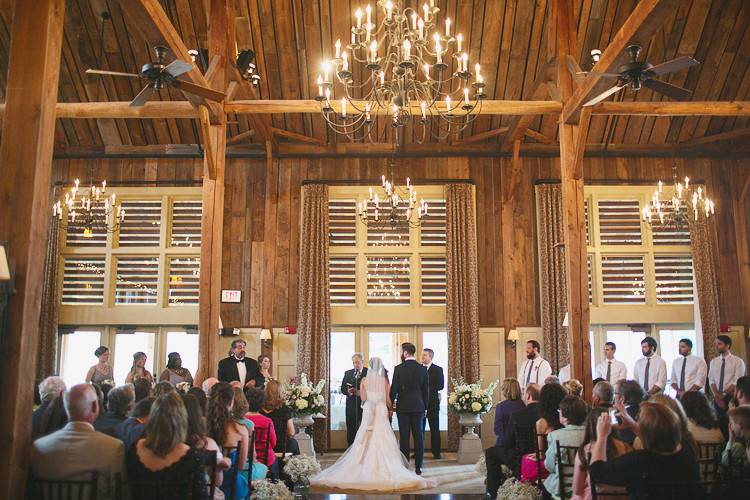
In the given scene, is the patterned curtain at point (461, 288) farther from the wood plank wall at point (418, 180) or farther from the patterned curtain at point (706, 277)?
the patterned curtain at point (706, 277)

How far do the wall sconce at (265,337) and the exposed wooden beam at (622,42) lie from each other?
5571mm

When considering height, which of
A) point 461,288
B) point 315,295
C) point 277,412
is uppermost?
point 461,288

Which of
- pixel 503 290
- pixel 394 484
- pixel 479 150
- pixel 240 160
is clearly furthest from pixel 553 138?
pixel 394 484

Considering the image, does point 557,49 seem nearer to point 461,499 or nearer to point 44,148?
point 461,499

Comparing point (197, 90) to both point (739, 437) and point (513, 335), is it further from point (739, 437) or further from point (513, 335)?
point (513, 335)

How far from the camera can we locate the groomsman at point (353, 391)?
10.3 m

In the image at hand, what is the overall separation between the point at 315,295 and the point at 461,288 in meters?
2.34

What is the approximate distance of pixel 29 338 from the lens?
4145 millimetres

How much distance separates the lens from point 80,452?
3.63 meters

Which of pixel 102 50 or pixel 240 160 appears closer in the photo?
pixel 102 50

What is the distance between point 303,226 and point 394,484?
511cm

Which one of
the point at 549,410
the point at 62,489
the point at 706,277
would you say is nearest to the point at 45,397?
the point at 62,489

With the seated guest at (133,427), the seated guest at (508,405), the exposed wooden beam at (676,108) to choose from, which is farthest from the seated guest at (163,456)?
the exposed wooden beam at (676,108)

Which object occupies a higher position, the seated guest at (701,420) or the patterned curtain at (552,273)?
the patterned curtain at (552,273)
